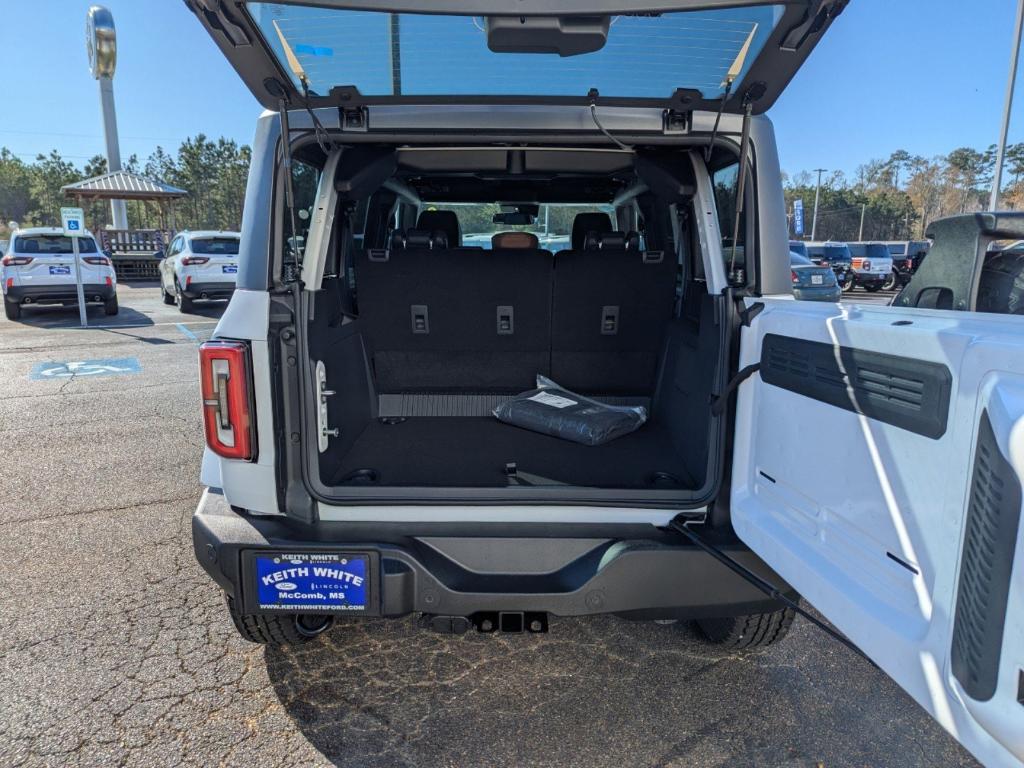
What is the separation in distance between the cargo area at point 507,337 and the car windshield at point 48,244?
12430mm

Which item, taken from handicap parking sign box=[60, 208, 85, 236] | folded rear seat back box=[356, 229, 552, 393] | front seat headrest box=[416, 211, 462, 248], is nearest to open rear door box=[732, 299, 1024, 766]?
folded rear seat back box=[356, 229, 552, 393]

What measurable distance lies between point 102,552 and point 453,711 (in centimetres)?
226

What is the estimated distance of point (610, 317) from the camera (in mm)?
3545

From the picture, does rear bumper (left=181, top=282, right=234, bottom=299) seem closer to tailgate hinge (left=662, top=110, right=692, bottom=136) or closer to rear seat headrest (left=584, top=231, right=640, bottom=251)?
rear seat headrest (left=584, top=231, right=640, bottom=251)

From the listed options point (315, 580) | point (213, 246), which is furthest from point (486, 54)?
point (213, 246)

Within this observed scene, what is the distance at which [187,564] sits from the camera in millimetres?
3301

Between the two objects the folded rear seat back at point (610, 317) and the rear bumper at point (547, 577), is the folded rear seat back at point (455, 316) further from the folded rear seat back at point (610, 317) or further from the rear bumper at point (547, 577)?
the rear bumper at point (547, 577)

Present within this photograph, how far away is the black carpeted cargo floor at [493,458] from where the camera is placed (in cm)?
240

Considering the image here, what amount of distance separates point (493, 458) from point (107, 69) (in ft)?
113

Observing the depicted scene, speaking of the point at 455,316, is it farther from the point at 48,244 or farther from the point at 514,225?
the point at 48,244

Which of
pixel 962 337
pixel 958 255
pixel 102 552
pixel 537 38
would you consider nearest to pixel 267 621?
pixel 102 552

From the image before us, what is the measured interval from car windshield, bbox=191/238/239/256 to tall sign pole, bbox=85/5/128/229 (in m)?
17.6

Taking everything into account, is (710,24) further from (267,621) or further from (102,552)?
(102,552)

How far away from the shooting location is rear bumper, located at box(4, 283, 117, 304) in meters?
13.0
